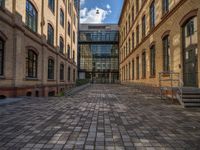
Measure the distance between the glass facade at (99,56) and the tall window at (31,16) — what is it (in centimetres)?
3779

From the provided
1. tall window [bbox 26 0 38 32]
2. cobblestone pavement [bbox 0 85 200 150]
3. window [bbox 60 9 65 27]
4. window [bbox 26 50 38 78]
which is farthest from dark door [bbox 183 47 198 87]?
window [bbox 60 9 65 27]

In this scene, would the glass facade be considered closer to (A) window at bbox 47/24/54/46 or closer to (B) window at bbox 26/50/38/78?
(A) window at bbox 47/24/54/46

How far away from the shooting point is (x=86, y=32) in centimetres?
→ 5403

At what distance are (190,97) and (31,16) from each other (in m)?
13.4

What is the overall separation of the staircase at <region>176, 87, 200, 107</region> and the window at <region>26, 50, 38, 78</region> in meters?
11.4

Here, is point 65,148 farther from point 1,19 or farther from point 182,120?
point 1,19

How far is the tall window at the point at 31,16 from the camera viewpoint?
13.9 meters

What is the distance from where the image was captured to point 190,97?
8.91 metres

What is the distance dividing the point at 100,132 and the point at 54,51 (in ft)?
57.6

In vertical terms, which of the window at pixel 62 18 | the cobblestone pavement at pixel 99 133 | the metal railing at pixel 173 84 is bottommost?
the cobblestone pavement at pixel 99 133

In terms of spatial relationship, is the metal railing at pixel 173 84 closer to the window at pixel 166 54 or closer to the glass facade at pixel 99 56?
the window at pixel 166 54

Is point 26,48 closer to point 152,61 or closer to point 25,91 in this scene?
point 25,91

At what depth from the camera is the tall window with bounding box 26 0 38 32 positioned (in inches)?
548

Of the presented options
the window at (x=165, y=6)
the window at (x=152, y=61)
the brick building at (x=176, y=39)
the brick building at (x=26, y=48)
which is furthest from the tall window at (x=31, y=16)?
the window at (x=152, y=61)
